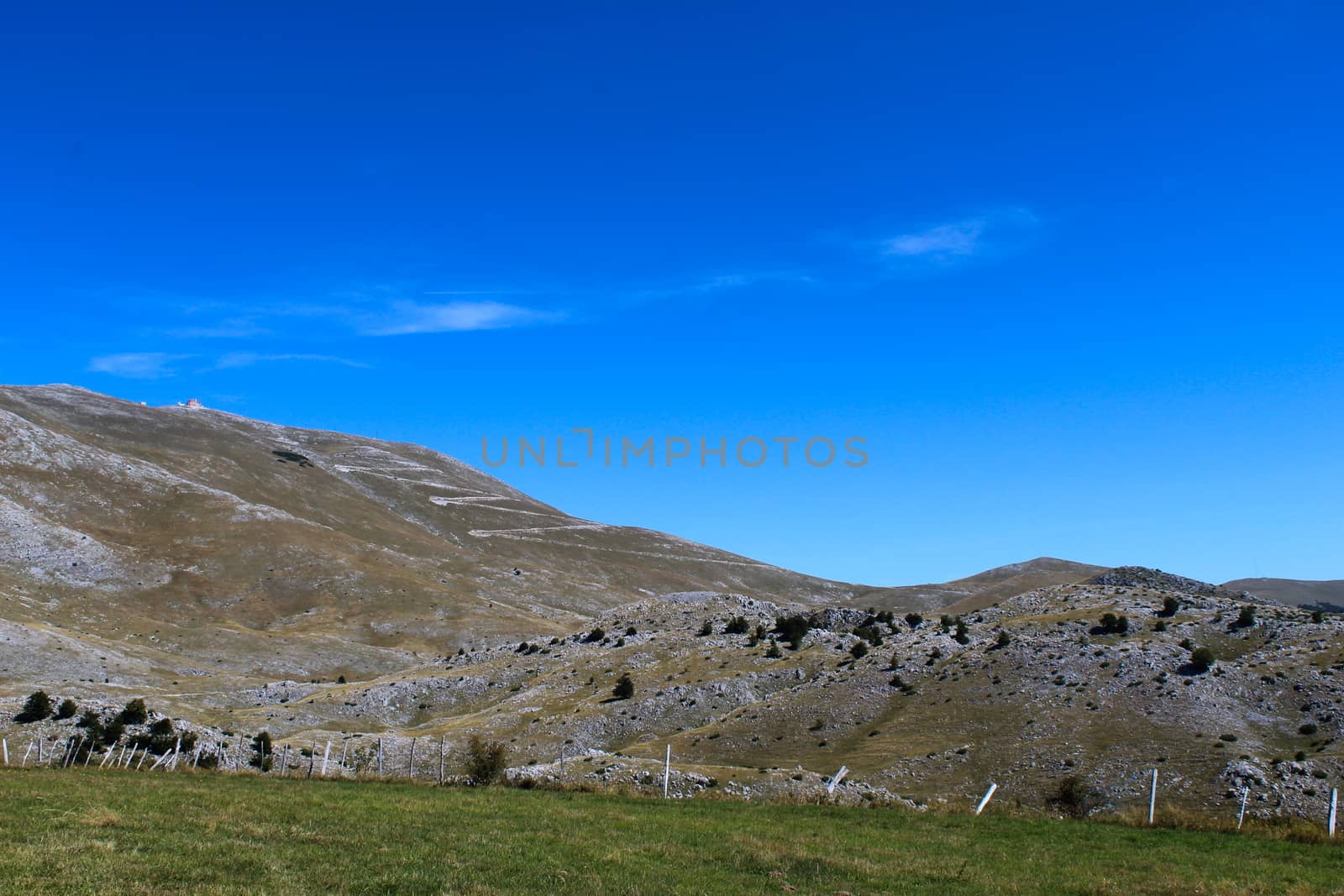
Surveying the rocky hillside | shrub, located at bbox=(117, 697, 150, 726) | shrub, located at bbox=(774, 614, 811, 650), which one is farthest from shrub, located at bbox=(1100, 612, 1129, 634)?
shrub, located at bbox=(117, 697, 150, 726)

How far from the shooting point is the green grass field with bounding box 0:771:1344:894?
15.6 meters

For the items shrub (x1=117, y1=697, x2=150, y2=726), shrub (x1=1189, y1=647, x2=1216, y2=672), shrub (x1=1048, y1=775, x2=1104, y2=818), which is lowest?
shrub (x1=117, y1=697, x2=150, y2=726)

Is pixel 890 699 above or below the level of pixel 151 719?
above

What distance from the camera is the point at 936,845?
24172 millimetres

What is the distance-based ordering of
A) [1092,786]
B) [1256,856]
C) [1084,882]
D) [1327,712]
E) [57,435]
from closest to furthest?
[1084,882]
[1256,856]
[1092,786]
[1327,712]
[57,435]

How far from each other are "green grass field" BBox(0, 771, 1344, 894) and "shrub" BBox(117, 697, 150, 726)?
3060 cm

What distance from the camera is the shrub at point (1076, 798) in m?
39.6

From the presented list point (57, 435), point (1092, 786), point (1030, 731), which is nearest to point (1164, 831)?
point (1092, 786)

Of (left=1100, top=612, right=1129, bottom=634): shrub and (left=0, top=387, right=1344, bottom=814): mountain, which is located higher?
(left=1100, top=612, right=1129, bottom=634): shrub

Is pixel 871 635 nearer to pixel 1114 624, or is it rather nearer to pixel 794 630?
A: pixel 794 630

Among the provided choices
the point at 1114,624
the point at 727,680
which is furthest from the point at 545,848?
the point at 1114,624

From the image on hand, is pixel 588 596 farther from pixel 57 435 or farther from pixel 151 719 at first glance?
pixel 151 719

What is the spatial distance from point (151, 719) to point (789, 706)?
4605cm

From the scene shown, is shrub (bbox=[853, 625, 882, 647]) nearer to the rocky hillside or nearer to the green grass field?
the rocky hillside
